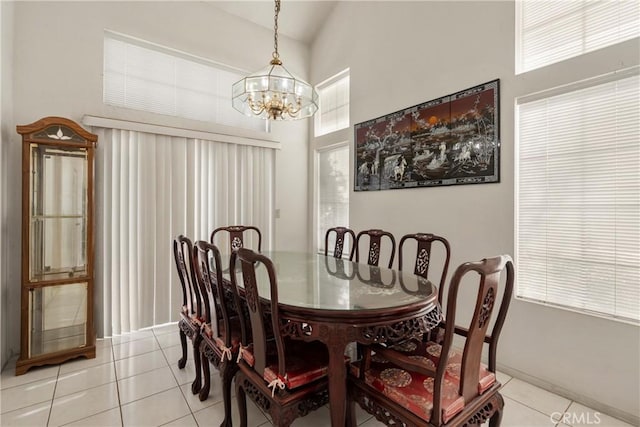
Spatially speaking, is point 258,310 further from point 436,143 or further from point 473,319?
point 436,143

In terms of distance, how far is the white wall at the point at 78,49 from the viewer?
8.61ft

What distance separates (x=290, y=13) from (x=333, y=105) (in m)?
1.34

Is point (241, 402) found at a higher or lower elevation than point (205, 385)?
higher

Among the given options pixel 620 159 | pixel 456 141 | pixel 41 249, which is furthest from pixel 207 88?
pixel 620 159

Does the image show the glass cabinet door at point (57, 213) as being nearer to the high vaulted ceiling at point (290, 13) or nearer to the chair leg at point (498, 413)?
the high vaulted ceiling at point (290, 13)

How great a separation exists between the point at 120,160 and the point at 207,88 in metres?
1.41

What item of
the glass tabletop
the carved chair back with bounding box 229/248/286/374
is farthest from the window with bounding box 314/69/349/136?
the carved chair back with bounding box 229/248/286/374

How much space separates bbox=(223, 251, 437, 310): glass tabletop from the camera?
4.85 feet

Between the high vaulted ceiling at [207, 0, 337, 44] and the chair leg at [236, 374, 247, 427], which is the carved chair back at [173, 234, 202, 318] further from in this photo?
the high vaulted ceiling at [207, 0, 337, 44]

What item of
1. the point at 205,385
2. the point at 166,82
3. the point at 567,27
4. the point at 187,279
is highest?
the point at 166,82

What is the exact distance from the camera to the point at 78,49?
9.53 ft

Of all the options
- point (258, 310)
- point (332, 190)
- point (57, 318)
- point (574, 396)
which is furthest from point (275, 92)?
point (574, 396)

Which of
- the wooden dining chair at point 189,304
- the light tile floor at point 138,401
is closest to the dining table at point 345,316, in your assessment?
the wooden dining chair at point 189,304

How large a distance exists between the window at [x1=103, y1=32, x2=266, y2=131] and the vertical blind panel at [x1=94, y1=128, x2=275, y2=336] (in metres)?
0.39
